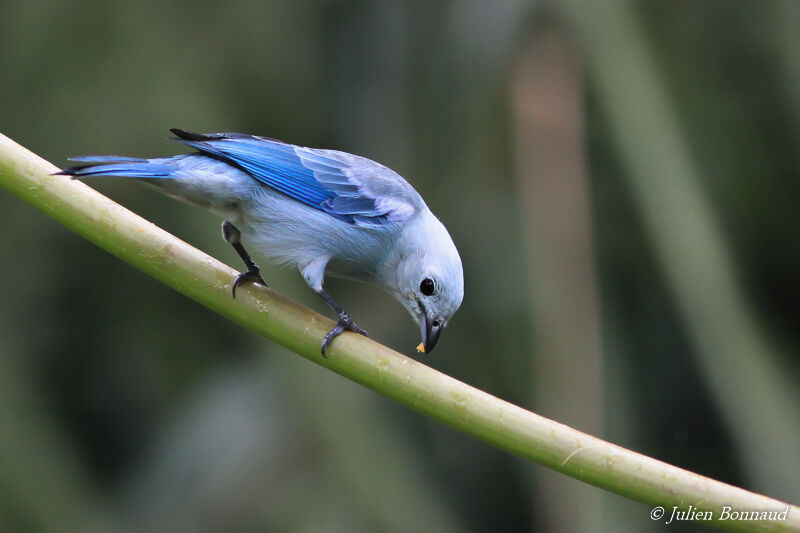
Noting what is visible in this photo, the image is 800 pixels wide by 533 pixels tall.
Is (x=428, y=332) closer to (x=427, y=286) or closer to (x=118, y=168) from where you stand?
(x=427, y=286)

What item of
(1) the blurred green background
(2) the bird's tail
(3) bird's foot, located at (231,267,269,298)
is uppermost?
(2) the bird's tail

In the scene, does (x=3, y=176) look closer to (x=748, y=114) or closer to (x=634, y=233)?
(x=634, y=233)

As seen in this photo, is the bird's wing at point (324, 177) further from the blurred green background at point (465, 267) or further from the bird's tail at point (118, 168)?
the blurred green background at point (465, 267)

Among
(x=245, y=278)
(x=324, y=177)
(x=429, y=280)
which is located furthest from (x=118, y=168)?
(x=429, y=280)

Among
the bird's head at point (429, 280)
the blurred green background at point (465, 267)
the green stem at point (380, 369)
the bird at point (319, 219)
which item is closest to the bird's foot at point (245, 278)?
the green stem at point (380, 369)

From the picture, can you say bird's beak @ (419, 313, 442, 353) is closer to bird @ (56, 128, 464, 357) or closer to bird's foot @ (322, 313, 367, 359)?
bird @ (56, 128, 464, 357)

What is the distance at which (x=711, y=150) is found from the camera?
5688 mm

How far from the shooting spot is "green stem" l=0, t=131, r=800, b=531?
2.22 m

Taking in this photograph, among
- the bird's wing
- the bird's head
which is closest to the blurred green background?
the bird's wing

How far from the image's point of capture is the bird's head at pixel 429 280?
3.35 meters

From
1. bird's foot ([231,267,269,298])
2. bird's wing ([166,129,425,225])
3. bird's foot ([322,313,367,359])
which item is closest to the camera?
bird's foot ([322,313,367,359])

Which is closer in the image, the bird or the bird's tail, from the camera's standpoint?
the bird's tail

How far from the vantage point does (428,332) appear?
337cm

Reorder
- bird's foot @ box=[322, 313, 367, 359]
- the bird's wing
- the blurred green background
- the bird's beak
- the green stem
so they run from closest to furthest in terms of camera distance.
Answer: the green stem, bird's foot @ box=[322, 313, 367, 359], the bird's beak, the bird's wing, the blurred green background
